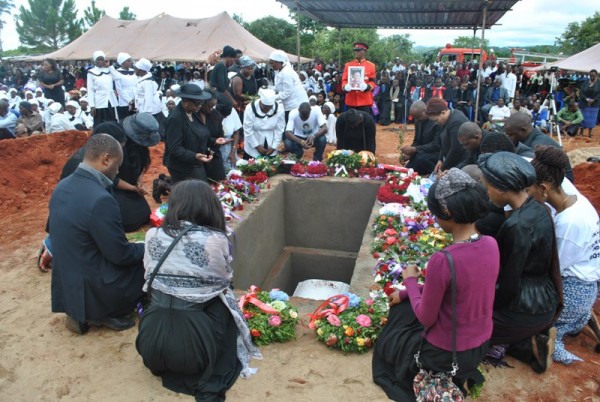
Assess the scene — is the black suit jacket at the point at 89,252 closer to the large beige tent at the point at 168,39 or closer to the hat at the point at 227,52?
the hat at the point at 227,52

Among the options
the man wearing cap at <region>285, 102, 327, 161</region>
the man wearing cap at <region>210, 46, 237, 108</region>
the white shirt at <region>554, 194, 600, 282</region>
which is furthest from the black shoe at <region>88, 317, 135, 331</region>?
the man wearing cap at <region>285, 102, 327, 161</region>

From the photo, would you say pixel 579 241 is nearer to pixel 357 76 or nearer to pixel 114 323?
pixel 114 323

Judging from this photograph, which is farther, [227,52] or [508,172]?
[227,52]

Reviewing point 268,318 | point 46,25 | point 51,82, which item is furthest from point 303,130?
point 46,25

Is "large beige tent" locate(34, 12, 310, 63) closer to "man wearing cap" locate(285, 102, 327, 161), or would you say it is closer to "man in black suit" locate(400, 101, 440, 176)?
"man wearing cap" locate(285, 102, 327, 161)

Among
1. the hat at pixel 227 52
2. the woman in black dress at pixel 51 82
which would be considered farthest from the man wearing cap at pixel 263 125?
the woman in black dress at pixel 51 82

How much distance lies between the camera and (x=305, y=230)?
27.5 ft

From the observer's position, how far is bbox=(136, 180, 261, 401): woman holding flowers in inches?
111

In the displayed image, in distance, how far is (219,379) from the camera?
3055 millimetres

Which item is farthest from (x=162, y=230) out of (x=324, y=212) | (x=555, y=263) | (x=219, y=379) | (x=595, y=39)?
(x=595, y=39)

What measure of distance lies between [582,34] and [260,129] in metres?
35.4

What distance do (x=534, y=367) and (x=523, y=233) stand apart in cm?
112

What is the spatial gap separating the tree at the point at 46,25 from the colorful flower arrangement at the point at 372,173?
61.8 metres

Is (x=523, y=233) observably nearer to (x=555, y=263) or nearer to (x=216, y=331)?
(x=555, y=263)
